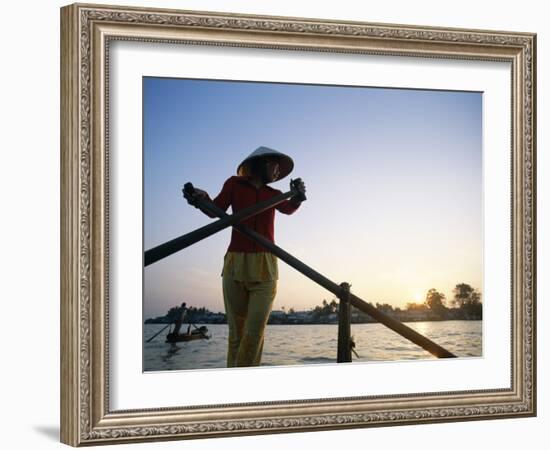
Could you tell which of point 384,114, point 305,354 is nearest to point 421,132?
point 384,114

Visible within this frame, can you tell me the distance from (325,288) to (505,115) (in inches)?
34.2

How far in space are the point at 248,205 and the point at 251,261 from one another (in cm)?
17

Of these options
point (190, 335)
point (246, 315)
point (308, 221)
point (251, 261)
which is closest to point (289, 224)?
point (308, 221)

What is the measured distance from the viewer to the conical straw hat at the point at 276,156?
386 centimetres

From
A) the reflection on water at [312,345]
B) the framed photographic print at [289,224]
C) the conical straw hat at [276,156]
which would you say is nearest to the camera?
the framed photographic print at [289,224]

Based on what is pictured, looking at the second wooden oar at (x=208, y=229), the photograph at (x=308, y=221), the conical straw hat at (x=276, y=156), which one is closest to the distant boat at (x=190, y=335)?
the photograph at (x=308, y=221)

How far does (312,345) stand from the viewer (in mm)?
3926

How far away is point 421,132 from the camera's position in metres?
4.10

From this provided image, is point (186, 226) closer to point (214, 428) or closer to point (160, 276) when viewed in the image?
point (160, 276)

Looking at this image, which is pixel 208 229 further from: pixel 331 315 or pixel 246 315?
pixel 331 315

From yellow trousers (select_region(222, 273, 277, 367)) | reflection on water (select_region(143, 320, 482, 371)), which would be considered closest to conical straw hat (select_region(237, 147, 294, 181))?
yellow trousers (select_region(222, 273, 277, 367))

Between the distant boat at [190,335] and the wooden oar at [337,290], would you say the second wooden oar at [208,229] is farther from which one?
the distant boat at [190,335]

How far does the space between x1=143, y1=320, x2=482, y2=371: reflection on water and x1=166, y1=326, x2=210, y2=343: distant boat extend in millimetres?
12

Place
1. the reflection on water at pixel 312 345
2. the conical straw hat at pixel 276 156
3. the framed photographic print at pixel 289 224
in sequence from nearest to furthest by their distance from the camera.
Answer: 1. the framed photographic print at pixel 289 224
2. the reflection on water at pixel 312 345
3. the conical straw hat at pixel 276 156
